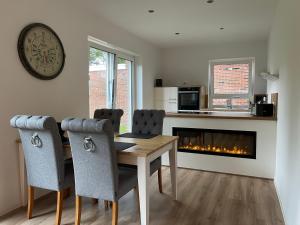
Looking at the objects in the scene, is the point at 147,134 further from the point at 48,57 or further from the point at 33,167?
the point at 48,57

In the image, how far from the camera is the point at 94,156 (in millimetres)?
1938

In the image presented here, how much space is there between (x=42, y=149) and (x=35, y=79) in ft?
3.49

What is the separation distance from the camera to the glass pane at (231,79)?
19.4 ft

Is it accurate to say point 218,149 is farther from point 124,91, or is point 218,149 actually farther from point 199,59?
point 199,59

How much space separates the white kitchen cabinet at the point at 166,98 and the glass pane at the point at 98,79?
1.86m

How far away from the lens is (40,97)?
2.87 metres

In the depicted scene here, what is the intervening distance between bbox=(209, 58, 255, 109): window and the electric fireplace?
240cm

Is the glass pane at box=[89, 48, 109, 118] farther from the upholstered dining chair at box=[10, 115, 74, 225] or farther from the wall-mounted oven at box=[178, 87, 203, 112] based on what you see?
the wall-mounted oven at box=[178, 87, 203, 112]

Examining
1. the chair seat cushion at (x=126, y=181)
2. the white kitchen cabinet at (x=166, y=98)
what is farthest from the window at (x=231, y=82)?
the chair seat cushion at (x=126, y=181)

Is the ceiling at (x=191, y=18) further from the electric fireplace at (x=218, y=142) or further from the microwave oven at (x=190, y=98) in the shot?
the electric fireplace at (x=218, y=142)

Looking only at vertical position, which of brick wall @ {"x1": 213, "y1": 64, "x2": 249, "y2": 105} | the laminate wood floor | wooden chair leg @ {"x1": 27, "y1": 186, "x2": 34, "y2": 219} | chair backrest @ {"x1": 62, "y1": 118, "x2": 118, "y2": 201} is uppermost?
brick wall @ {"x1": 213, "y1": 64, "x2": 249, "y2": 105}

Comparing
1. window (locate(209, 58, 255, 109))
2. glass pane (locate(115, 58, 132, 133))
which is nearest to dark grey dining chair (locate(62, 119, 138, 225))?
glass pane (locate(115, 58, 132, 133))

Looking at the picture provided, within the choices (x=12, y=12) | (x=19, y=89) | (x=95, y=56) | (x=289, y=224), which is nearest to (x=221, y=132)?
(x=289, y=224)

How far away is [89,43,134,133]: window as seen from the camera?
13.6 ft
